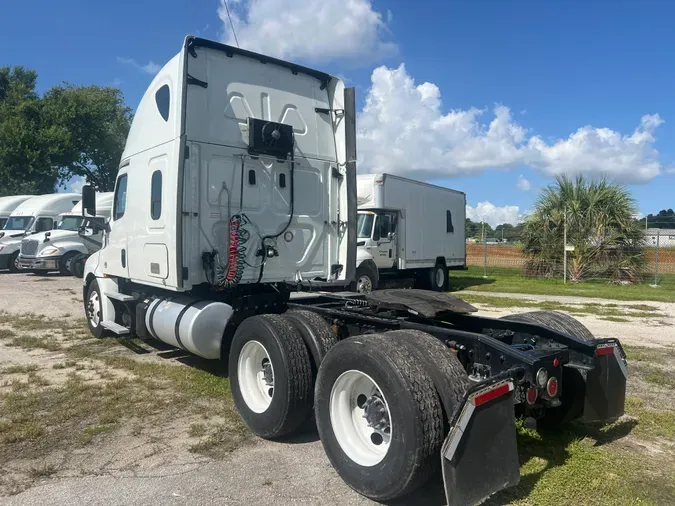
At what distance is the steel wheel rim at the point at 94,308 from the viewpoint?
8648 mm

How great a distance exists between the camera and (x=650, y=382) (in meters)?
6.27

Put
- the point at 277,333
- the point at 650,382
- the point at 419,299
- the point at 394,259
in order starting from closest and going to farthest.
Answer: the point at 277,333, the point at 419,299, the point at 650,382, the point at 394,259

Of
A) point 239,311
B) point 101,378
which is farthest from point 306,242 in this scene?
point 101,378

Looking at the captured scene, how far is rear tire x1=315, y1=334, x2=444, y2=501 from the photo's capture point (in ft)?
10.7

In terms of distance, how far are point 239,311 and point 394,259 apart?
10.3 m

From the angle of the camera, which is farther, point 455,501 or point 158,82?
point 158,82

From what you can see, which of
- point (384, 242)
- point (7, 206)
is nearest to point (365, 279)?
point (384, 242)

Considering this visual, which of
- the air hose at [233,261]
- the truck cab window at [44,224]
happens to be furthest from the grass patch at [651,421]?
the truck cab window at [44,224]

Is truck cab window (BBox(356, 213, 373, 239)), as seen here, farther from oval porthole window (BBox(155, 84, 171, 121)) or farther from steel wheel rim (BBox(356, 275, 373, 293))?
oval porthole window (BBox(155, 84, 171, 121))

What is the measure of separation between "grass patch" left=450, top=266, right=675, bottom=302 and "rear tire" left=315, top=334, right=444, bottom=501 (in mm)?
13246

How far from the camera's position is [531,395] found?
361cm

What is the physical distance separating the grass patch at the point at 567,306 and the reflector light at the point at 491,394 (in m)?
9.37

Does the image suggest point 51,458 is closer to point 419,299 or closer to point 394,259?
point 419,299

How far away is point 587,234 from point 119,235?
1707 centimetres
